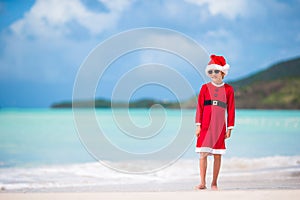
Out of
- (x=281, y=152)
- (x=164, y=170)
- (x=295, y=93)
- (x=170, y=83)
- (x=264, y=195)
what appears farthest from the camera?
(x=295, y=93)

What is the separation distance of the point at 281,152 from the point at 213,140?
5360 millimetres

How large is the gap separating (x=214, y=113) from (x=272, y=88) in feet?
88.9

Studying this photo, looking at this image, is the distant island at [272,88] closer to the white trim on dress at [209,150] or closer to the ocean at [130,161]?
the ocean at [130,161]

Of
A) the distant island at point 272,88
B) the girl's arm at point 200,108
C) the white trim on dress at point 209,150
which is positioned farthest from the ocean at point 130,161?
the distant island at point 272,88

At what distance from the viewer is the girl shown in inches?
151

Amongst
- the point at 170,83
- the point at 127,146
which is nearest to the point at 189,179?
the point at 170,83

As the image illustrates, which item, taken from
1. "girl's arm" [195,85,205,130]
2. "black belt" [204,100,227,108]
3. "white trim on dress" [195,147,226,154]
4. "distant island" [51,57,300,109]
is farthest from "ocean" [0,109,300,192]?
"distant island" [51,57,300,109]

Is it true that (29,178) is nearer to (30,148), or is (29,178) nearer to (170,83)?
(170,83)

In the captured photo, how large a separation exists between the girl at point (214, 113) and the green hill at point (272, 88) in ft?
79.3

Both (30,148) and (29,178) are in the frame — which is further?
(30,148)

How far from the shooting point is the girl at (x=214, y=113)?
384cm

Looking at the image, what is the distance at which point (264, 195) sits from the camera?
343cm

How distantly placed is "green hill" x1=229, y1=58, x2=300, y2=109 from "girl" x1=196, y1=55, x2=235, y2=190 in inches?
952

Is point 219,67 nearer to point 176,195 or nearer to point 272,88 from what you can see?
point 176,195
